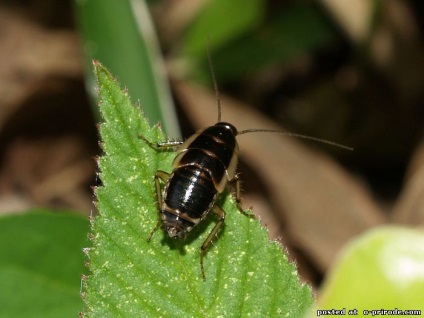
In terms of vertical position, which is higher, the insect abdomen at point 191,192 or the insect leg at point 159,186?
the insect leg at point 159,186

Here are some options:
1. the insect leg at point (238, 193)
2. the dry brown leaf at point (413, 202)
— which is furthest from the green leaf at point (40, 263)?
the dry brown leaf at point (413, 202)

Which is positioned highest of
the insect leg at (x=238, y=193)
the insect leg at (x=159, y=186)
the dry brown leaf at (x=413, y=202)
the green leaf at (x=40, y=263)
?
the insect leg at (x=159, y=186)

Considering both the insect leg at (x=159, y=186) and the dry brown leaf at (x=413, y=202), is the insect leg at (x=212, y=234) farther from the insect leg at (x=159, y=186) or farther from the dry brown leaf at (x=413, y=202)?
the dry brown leaf at (x=413, y=202)

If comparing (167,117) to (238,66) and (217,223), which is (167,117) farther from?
(217,223)

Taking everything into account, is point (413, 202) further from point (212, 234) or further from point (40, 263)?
point (212, 234)

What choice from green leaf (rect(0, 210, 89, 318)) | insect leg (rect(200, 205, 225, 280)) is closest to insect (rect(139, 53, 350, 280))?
insect leg (rect(200, 205, 225, 280))

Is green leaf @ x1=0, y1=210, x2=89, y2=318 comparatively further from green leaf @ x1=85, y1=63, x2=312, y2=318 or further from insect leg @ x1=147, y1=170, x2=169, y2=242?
green leaf @ x1=85, y1=63, x2=312, y2=318
